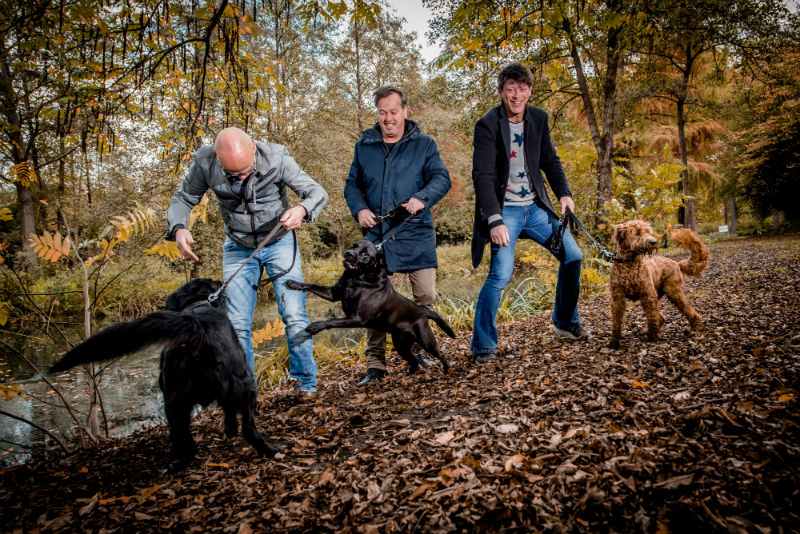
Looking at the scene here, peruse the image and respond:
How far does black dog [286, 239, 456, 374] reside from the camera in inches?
117

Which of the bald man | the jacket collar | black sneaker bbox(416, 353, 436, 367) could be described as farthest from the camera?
black sneaker bbox(416, 353, 436, 367)

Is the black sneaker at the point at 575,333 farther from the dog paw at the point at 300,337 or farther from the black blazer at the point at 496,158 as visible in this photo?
the dog paw at the point at 300,337

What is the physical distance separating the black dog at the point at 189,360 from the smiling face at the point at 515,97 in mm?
2795

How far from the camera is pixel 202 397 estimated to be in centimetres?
217

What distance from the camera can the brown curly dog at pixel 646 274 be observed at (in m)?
3.09

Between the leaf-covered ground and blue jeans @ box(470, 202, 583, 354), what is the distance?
0.39 m

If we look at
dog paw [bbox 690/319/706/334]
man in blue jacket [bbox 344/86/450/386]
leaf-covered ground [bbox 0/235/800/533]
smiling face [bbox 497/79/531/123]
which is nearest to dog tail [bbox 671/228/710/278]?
dog paw [bbox 690/319/706/334]

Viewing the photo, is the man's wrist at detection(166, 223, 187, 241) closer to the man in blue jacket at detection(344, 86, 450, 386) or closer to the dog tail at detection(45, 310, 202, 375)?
the dog tail at detection(45, 310, 202, 375)

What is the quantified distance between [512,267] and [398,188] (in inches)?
48.6

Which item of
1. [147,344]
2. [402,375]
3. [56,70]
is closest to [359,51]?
[56,70]

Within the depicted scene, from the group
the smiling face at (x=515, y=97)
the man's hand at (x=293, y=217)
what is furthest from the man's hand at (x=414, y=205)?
the smiling face at (x=515, y=97)

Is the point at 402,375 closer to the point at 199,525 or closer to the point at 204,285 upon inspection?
the point at 204,285

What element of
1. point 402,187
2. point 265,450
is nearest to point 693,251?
point 402,187

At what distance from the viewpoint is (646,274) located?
3.17m
